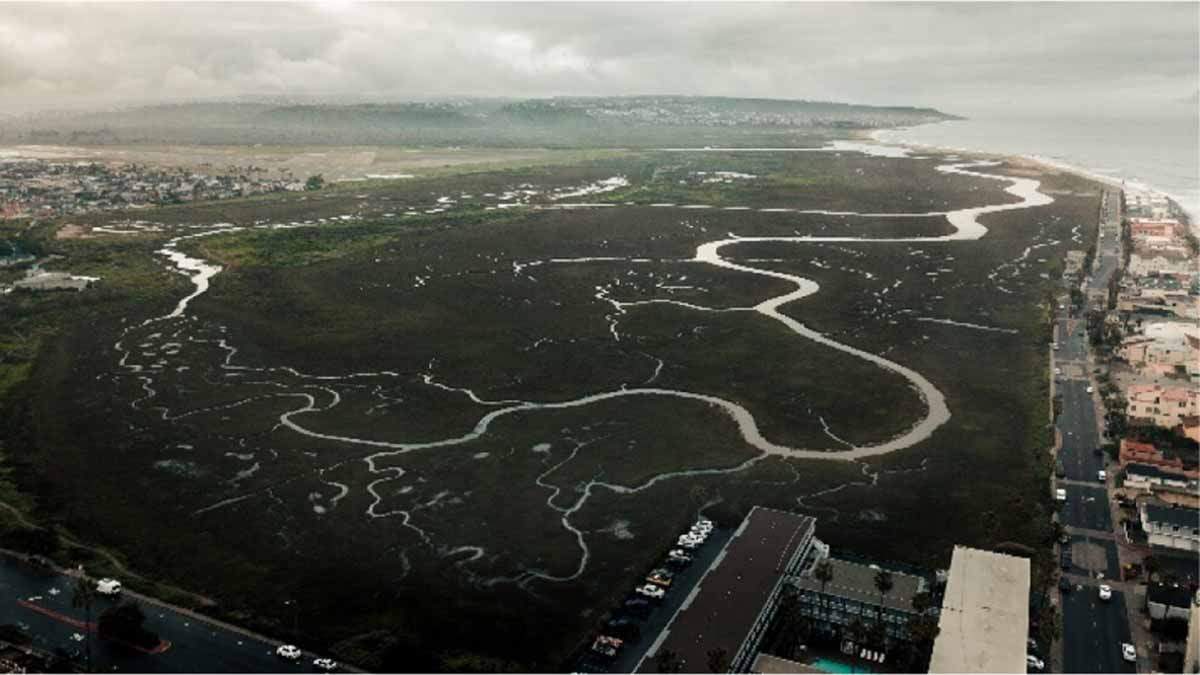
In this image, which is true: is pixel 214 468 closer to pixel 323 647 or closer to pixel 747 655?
pixel 323 647

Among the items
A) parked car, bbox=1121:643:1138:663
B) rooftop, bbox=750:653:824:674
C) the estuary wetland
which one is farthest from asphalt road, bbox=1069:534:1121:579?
rooftop, bbox=750:653:824:674

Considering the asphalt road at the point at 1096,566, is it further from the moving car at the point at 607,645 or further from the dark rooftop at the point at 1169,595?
the moving car at the point at 607,645

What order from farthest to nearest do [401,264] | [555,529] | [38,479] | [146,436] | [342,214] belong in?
[342,214], [401,264], [146,436], [38,479], [555,529]

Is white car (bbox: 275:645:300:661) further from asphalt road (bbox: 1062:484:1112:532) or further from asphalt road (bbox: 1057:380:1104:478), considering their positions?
asphalt road (bbox: 1057:380:1104:478)

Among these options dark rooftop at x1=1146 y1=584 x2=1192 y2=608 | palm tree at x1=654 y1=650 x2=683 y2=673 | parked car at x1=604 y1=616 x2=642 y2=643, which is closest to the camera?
palm tree at x1=654 y1=650 x2=683 y2=673

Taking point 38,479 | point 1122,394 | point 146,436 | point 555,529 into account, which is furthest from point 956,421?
point 38,479

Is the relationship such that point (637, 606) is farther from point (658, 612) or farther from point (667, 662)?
point (667, 662)

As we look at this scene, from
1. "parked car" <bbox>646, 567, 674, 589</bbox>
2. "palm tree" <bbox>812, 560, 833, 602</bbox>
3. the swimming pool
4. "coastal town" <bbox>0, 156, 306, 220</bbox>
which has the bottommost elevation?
the swimming pool
